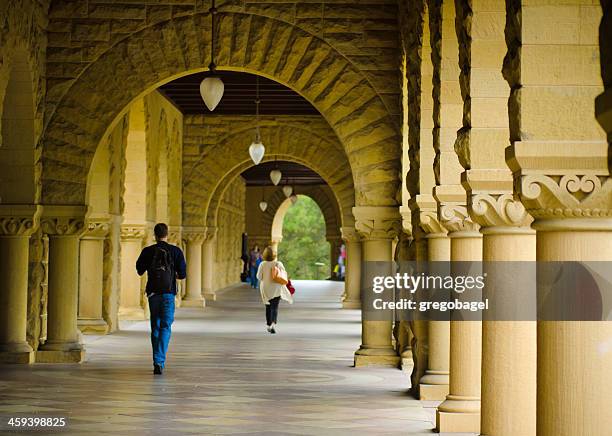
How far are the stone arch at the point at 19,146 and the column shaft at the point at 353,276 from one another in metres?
11.6

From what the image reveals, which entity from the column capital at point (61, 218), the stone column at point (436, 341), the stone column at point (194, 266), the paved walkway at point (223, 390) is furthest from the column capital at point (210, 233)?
the stone column at point (436, 341)

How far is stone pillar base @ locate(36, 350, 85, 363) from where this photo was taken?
10.8 m

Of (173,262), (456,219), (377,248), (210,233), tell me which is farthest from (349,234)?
(456,219)

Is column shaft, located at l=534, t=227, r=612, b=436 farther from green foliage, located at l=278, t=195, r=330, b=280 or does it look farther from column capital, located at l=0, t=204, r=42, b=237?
green foliage, located at l=278, t=195, r=330, b=280

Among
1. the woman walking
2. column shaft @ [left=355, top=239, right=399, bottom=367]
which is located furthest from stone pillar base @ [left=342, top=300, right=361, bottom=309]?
column shaft @ [left=355, top=239, right=399, bottom=367]

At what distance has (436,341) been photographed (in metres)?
8.25

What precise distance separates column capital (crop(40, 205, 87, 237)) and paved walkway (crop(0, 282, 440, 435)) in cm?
147

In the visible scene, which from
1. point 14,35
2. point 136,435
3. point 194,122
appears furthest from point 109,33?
point 194,122

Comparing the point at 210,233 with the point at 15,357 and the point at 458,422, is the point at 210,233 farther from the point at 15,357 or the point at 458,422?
the point at 458,422

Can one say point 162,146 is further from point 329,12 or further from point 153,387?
point 153,387

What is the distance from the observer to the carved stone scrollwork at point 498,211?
5.46 m

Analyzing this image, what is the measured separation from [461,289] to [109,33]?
5.85m

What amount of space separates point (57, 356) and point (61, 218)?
149 cm

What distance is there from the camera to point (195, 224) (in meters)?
21.1
